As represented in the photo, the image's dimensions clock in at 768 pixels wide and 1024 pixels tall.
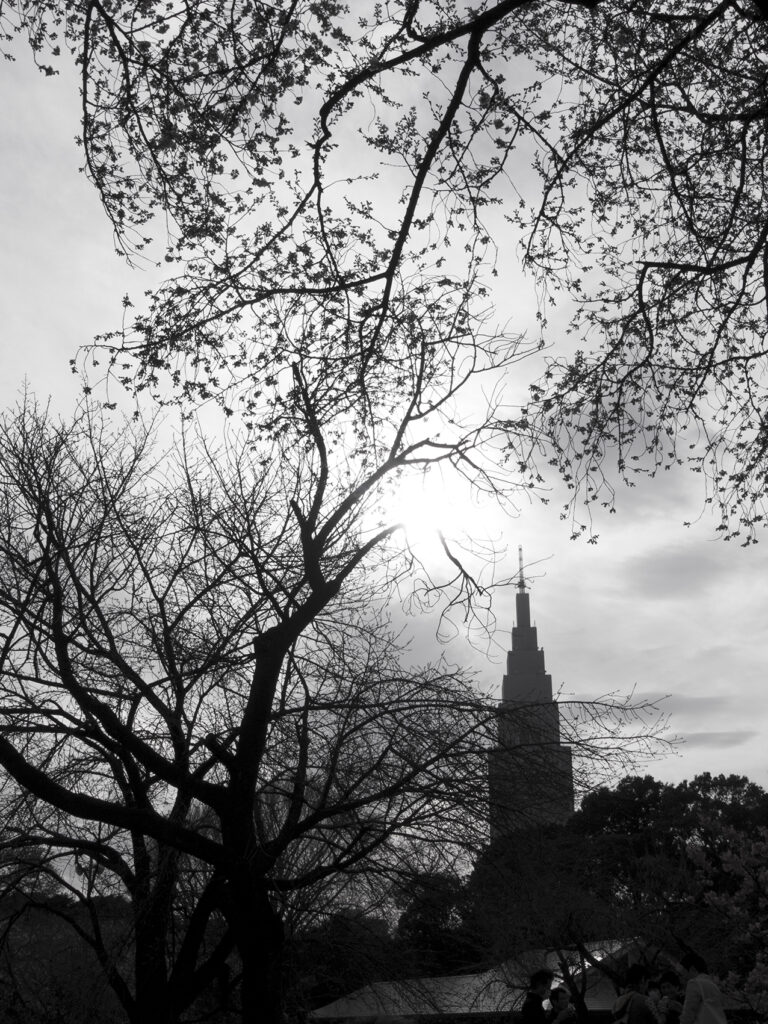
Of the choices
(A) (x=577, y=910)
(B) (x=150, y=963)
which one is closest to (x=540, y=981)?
(B) (x=150, y=963)

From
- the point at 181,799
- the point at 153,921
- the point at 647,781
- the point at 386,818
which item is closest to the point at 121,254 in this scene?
the point at 386,818

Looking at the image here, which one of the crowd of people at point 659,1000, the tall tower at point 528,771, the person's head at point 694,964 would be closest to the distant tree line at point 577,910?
the tall tower at point 528,771

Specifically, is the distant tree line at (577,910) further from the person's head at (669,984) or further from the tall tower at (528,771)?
the person's head at (669,984)

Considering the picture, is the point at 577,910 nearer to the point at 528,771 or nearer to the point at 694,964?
the point at 694,964

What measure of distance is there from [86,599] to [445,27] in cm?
718

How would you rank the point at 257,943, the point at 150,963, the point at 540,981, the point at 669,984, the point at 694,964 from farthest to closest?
the point at 669,984, the point at 150,963, the point at 540,981, the point at 257,943, the point at 694,964

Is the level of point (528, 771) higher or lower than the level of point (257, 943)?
higher

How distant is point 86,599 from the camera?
11.3 metres

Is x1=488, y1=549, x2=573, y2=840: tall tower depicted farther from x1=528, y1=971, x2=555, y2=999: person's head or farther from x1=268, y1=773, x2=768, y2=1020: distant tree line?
x1=528, y1=971, x2=555, y2=999: person's head

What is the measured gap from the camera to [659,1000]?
1143 cm

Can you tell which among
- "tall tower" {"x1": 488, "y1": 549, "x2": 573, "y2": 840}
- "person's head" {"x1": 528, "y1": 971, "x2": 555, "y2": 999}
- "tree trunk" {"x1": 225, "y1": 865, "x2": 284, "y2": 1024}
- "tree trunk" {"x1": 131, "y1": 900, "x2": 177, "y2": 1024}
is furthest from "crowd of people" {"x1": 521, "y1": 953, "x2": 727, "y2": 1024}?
"tree trunk" {"x1": 131, "y1": 900, "x2": 177, "y2": 1024}

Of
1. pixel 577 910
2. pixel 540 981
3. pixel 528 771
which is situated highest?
pixel 528 771

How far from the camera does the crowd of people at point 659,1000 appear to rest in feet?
25.8

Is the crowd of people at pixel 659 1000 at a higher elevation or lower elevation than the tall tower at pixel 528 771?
lower
